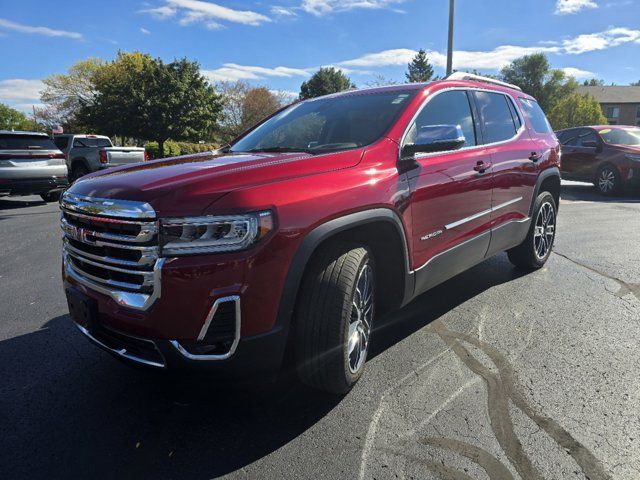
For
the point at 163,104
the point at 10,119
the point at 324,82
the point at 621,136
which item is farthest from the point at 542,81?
the point at 10,119

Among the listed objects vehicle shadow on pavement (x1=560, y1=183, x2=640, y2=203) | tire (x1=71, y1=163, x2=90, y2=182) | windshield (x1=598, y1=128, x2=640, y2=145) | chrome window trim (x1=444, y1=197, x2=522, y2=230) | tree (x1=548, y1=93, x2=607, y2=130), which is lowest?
vehicle shadow on pavement (x1=560, y1=183, x2=640, y2=203)

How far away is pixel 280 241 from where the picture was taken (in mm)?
2133

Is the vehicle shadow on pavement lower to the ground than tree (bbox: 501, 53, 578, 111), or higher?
lower

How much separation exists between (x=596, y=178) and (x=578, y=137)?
135 centimetres

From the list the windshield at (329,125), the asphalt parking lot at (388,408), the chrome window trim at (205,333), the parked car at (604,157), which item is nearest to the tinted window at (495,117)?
the windshield at (329,125)

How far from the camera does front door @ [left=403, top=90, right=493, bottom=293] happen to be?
3023 millimetres

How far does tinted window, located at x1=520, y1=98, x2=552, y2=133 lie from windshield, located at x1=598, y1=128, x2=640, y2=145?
25.4 feet

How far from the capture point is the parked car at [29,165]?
33.2ft

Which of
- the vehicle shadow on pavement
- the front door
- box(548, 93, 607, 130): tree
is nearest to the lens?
the front door

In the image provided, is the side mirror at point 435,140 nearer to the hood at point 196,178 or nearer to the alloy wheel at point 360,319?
Answer: the hood at point 196,178

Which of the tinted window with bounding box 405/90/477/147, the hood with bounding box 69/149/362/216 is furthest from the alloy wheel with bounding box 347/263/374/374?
the tinted window with bounding box 405/90/477/147

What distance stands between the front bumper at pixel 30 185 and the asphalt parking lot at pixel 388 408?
7349mm

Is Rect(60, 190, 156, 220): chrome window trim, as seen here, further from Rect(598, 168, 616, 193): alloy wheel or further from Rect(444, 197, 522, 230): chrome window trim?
Rect(598, 168, 616, 193): alloy wheel

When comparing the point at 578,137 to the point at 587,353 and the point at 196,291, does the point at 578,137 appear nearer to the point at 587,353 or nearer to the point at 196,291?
the point at 587,353
